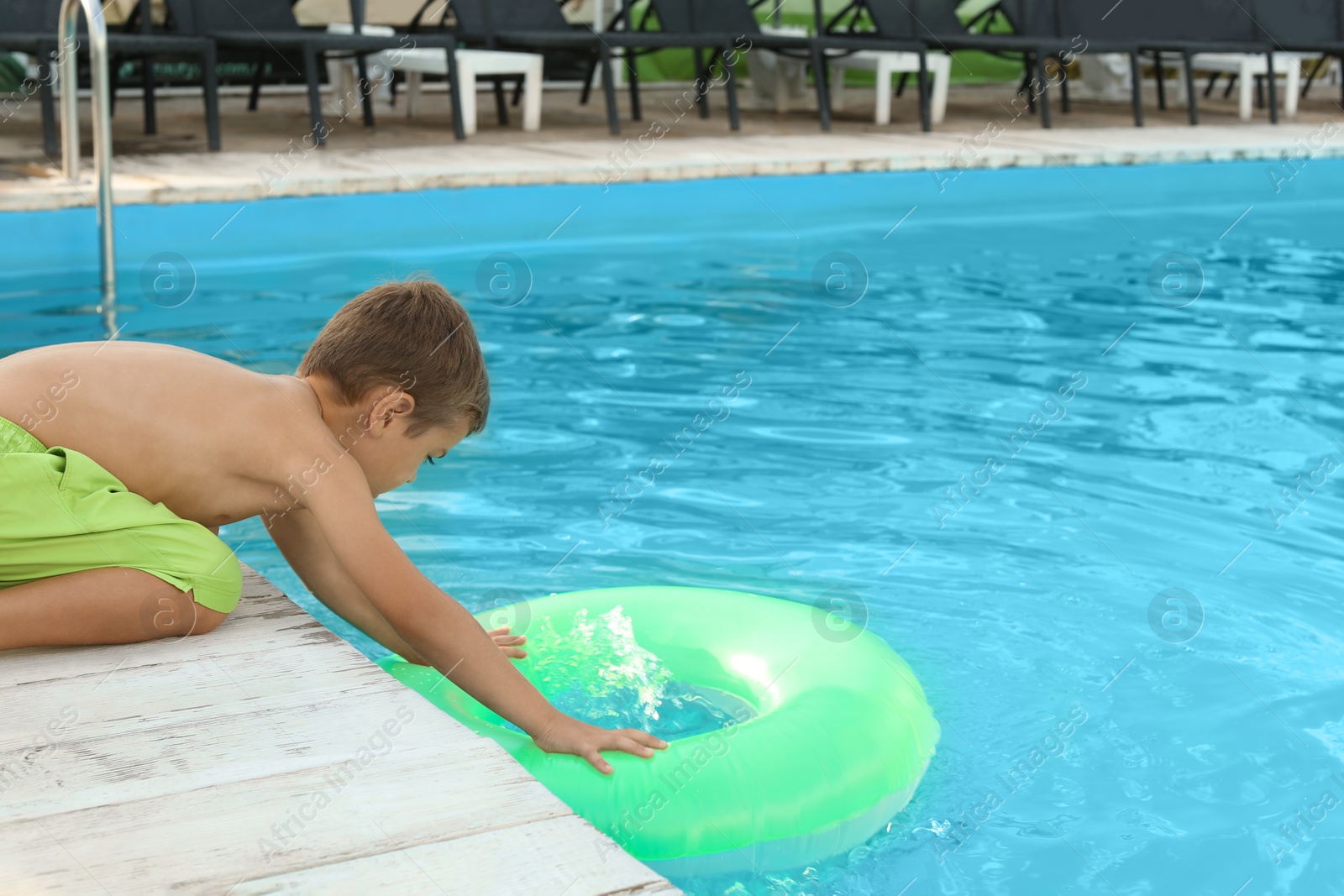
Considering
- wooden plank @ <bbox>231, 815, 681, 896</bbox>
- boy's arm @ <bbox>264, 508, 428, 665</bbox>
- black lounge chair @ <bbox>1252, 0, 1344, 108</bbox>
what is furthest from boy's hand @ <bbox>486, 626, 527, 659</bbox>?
black lounge chair @ <bbox>1252, 0, 1344, 108</bbox>

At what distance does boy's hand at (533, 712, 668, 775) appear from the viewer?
68.5 inches

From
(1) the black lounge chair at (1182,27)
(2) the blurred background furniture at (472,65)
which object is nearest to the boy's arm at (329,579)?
(2) the blurred background furniture at (472,65)

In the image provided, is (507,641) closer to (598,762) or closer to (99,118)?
(598,762)

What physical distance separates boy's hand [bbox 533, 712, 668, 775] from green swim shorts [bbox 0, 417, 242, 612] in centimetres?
50

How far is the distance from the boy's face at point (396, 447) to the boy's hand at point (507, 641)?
12.8 inches

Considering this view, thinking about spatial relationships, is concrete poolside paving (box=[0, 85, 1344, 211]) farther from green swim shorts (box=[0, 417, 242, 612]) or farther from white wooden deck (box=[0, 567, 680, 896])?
white wooden deck (box=[0, 567, 680, 896])

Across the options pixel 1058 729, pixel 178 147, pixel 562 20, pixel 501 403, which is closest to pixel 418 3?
pixel 562 20

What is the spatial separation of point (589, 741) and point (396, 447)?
0.50m

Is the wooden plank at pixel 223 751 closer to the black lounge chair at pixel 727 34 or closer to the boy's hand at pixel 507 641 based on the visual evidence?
the boy's hand at pixel 507 641

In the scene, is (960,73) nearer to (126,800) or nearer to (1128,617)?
(1128,617)

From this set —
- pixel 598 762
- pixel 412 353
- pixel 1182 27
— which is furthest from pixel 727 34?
pixel 598 762

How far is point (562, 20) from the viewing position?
7160mm

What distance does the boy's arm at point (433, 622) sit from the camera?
1.74 meters

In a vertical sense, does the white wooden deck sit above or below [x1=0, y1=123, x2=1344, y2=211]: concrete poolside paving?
below
